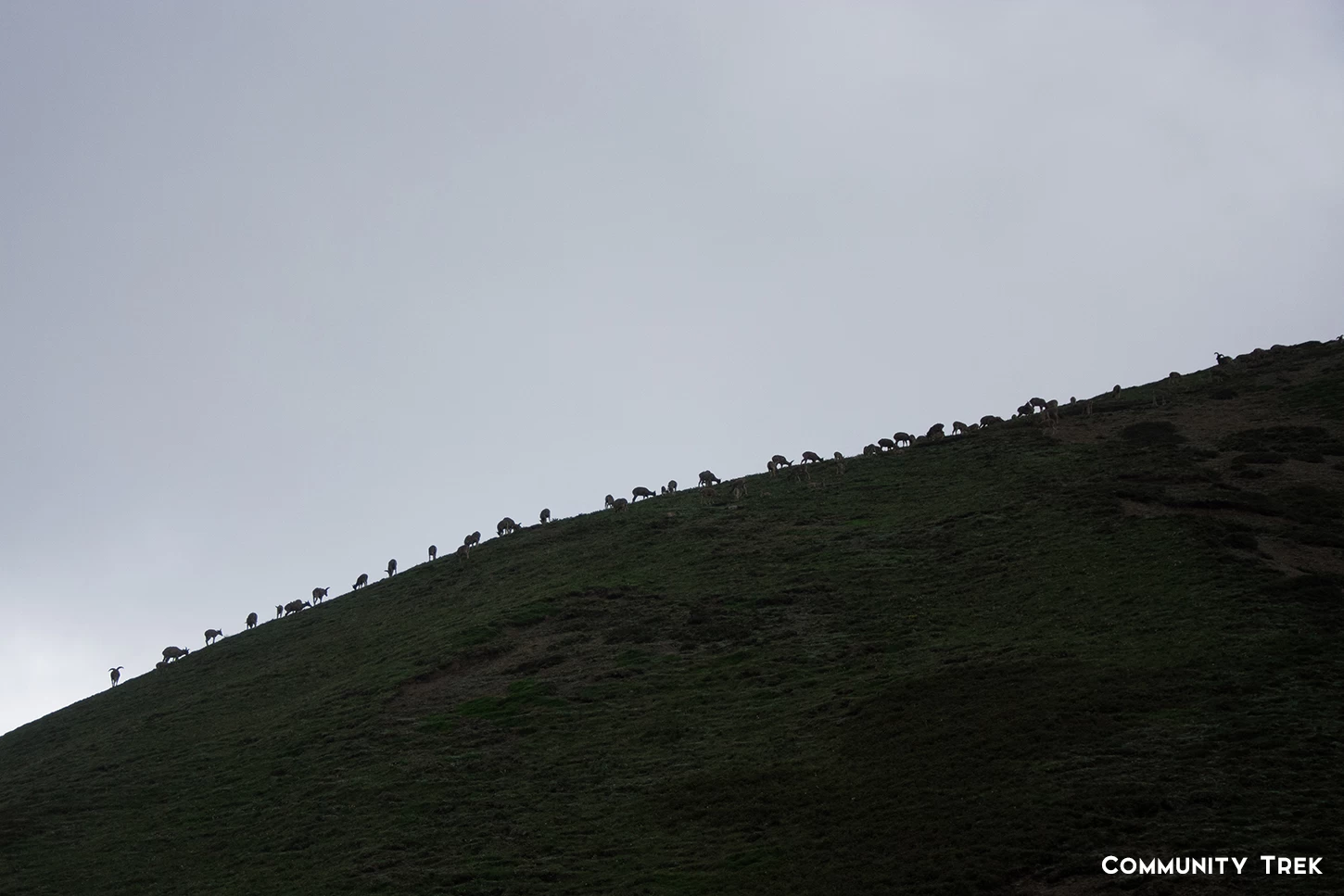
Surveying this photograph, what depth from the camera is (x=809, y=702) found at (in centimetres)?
4234

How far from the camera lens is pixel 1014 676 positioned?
3925 centimetres

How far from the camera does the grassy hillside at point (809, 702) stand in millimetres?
A: 31031

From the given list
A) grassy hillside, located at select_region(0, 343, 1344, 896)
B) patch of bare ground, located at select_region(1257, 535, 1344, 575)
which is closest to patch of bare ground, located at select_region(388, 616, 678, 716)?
grassy hillside, located at select_region(0, 343, 1344, 896)

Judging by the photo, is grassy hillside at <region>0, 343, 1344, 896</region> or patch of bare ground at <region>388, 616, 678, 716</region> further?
patch of bare ground at <region>388, 616, 678, 716</region>

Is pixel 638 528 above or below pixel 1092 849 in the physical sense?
above

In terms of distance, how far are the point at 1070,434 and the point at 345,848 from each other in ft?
153

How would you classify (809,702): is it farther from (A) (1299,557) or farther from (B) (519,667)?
(A) (1299,557)

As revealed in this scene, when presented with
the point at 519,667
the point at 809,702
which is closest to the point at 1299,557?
the point at 809,702

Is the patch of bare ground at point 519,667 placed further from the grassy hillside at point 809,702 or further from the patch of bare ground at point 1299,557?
the patch of bare ground at point 1299,557

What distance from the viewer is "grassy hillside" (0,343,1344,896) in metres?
31.0

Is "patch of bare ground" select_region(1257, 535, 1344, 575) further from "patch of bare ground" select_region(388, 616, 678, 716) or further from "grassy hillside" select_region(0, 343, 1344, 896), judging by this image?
"patch of bare ground" select_region(388, 616, 678, 716)

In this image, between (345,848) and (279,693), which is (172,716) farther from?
(345,848)

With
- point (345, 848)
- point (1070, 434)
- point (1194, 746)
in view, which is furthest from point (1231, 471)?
point (345, 848)

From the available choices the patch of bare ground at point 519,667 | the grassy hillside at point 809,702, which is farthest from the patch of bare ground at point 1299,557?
the patch of bare ground at point 519,667
